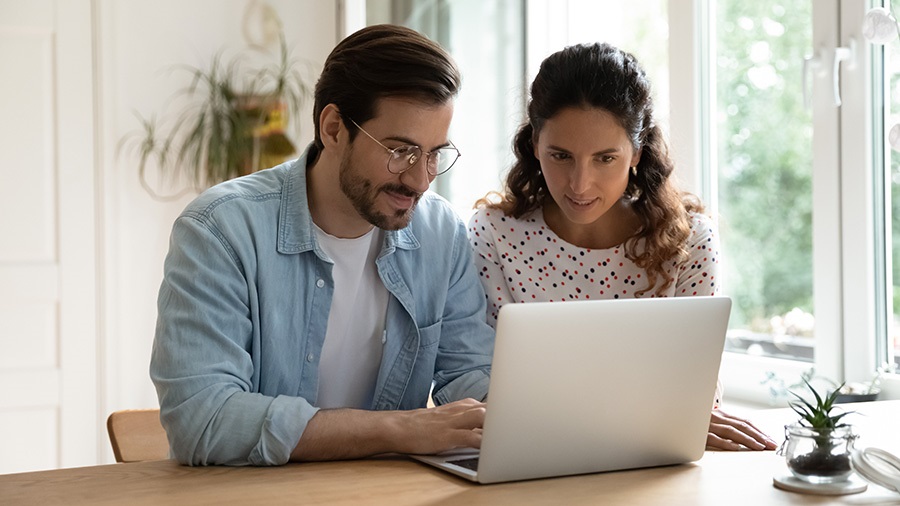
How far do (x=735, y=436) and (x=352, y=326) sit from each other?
26.4 inches

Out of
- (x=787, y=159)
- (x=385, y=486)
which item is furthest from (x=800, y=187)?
(x=385, y=486)

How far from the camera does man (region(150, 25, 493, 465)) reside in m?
1.45

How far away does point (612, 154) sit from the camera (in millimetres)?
1884

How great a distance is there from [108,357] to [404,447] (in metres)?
2.24

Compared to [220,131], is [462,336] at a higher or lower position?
lower

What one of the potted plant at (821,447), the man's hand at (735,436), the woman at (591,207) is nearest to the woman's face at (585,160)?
the woman at (591,207)

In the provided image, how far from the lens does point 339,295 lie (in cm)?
176

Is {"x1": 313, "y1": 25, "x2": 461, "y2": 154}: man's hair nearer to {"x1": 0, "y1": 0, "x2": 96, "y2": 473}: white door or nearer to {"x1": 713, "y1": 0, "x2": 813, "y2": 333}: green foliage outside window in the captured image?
{"x1": 713, "y1": 0, "x2": 813, "y2": 333}: green foliage outside window

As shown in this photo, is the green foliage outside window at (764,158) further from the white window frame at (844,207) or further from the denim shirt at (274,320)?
the denim shirt at (274,320)

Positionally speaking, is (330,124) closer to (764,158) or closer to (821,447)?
(821,447)

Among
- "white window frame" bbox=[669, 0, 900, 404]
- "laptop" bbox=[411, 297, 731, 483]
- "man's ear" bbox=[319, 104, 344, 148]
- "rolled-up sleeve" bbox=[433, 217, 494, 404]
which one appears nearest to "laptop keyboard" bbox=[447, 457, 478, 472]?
"laptop" bbox=[411, 297, 731, 483]

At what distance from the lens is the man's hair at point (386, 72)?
167 centimetres

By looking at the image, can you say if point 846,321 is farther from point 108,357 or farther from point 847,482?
point 108,357

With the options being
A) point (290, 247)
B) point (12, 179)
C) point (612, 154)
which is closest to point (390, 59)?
point (290, 247)
